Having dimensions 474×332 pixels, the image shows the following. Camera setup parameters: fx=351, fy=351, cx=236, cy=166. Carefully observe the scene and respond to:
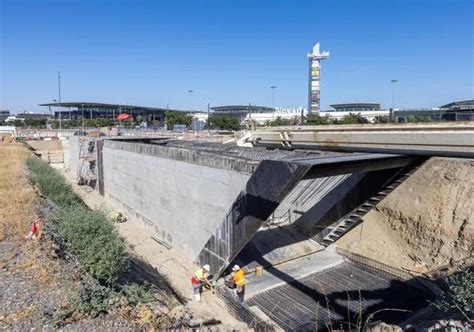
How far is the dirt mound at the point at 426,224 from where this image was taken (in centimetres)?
1552

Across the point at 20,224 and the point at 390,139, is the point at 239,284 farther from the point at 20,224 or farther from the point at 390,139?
the point at 20,224

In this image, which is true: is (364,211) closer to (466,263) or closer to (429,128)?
(466,263)

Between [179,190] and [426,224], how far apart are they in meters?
12.2

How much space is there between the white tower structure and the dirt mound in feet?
316

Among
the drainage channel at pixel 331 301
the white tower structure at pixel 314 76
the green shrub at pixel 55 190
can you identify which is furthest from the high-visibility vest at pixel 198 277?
the white tower structure at pixel 314 76

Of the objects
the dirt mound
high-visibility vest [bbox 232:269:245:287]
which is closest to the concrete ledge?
high-visibility vest [bbox 232:269:245:287]

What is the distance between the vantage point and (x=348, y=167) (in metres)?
10.6

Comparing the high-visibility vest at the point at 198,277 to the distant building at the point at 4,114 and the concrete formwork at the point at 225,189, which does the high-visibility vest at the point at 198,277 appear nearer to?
the concrete formwork at the point at 225,189

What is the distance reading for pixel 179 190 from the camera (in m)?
18.4

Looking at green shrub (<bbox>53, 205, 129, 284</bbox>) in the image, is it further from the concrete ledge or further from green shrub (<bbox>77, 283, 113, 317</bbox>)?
the concrete ledge

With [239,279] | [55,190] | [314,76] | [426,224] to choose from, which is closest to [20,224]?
[239,279]

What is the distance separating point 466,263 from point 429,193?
4356 millimetres

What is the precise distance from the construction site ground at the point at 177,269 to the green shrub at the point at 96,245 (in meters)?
2.39

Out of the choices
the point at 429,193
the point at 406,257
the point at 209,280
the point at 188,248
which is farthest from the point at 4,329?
the point at 429,193
